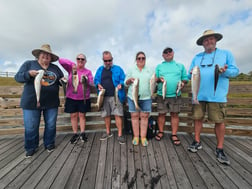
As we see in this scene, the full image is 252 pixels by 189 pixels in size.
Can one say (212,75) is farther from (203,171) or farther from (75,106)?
(75,106)

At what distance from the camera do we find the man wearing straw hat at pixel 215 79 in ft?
7.79

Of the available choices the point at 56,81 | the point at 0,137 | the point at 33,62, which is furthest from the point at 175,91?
the point at 0,137

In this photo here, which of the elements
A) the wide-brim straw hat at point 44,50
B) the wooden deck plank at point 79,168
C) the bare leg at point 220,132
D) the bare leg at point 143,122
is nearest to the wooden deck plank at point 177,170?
the bare leg at point 143,122

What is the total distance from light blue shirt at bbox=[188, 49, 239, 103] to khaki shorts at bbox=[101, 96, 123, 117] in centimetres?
180

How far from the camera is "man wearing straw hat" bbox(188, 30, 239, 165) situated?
237 cm

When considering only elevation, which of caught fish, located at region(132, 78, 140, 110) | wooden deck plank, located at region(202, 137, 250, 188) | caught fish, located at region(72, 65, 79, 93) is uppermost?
caught fish, located at region(72, 65, 79, 93)

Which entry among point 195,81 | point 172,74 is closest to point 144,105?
point 172,74

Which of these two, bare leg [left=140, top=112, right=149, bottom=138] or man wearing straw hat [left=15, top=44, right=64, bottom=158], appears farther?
bare leg [left=140, top=112, right=149, bottom=138]

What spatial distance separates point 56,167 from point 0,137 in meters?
2.65

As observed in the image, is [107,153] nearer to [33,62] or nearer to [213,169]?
[213,169]

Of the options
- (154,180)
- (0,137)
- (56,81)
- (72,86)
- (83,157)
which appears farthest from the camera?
(0,137)

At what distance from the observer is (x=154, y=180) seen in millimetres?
1987

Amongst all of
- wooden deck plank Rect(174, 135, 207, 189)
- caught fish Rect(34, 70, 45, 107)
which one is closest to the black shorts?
caught fish Rect(34, 70, 45, 107)

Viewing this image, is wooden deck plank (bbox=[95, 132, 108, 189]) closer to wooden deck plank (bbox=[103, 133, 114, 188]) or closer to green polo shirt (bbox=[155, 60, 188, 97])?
wooden deck plank (bbox=[103, 133, 114, 188])
